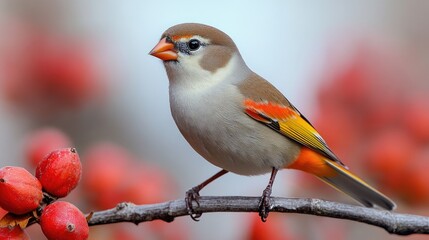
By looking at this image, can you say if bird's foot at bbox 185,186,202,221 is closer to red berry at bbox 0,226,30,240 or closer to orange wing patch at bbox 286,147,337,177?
orange wing patch at bbox 286,147,337,177

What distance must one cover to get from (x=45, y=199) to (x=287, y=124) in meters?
1.79

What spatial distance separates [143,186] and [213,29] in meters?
1.04

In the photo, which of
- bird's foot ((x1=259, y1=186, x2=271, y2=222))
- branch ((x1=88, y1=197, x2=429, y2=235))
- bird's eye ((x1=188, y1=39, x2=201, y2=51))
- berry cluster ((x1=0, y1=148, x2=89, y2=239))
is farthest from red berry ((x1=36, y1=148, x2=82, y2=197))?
bird's eye ((x1=188, y1=39, x2=201, y2=51))

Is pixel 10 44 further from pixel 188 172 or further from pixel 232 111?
pixel 188 172

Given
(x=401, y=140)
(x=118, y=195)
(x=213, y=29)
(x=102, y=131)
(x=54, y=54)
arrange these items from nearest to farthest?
1. (x=118, y=195)
2. (x=401, y=140)
3. (x=213, y=29)
4. (x=54, y=54)
5. (x=102, y=131)

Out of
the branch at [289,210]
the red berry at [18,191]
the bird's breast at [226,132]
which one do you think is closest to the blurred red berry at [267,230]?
the branch at [289,210]

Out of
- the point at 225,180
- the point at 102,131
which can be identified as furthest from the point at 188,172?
the point at 102,131

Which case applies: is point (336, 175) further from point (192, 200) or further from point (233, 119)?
point (192, 200)

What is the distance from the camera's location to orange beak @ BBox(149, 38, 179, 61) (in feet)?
11.1

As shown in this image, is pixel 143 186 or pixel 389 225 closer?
pixel 389 225

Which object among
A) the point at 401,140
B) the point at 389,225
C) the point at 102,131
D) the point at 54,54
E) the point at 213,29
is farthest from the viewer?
the point at 102,131

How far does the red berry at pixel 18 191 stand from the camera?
211cm

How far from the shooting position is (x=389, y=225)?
2.59m

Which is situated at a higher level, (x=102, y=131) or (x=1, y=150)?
(x=102, y=131)
